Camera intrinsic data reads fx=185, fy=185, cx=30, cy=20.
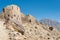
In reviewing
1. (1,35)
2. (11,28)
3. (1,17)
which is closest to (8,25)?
(11,28)

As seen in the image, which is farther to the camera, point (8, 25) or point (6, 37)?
point (8, 25)

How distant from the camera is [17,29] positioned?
1853 inches

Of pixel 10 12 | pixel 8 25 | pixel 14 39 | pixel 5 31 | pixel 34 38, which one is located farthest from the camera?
pixel 10 12

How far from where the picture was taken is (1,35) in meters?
41.8

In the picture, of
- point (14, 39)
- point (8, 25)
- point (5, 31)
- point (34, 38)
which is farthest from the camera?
point (34, 38)

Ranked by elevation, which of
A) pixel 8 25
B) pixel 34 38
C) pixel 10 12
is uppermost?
pixel 10 12

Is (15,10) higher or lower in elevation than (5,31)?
higher

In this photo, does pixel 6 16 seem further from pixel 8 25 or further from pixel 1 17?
pixel 8 25

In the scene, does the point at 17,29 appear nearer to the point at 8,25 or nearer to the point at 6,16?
the point at 8,25

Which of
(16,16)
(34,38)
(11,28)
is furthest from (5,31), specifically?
(16,16)

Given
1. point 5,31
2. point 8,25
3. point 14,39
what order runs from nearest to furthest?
point 14,39 → point 5,31 → point 8,25

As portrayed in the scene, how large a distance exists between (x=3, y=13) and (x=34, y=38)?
14.3 metres

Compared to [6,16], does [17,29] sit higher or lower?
lower

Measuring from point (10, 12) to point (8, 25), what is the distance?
10.8 metres
